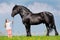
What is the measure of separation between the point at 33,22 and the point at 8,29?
191cm

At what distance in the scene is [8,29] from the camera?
18359mm

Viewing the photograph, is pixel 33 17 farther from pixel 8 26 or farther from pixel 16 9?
pixel 8 26

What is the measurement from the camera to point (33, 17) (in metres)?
19.1

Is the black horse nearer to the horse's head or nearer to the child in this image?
the horse's head

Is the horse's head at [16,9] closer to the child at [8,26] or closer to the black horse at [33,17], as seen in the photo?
the black horse at [33,17]

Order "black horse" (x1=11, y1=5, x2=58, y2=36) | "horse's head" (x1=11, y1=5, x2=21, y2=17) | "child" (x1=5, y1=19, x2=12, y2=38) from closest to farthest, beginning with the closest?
"child" (x1=5, y1=19, x2=12, y2=38), "black horse" (x1=11, y1=5, x2=58, y2=36), "horse's head" (x1=11, y1=5, x2=21, y2=17)

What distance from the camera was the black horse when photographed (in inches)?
750

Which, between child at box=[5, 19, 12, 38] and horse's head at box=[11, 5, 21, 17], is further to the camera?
horse's head at box=[11, 5, 21, 17]

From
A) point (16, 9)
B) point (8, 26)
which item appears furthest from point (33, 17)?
point (8, 26)

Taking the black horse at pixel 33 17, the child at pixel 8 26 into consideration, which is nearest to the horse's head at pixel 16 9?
the black horse at pixel 33 17

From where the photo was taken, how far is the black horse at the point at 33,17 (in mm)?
19042

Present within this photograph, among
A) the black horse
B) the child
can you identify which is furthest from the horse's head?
the child

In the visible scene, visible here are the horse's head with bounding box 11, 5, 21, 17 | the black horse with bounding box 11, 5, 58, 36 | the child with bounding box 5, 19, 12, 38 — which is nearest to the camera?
the child with bounding box 5, 19, 12, 38

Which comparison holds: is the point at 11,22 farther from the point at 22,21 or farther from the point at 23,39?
the point at 23,39
